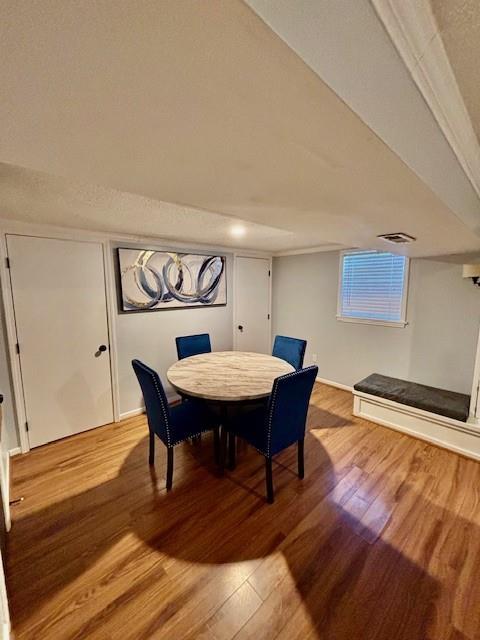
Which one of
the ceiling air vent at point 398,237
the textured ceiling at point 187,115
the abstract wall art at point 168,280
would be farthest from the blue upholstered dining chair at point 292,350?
the textured ceiling at point 187,115

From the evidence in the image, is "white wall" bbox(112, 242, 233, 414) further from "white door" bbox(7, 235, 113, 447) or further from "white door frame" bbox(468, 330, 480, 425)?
"white door frame" bbox(468, 330, 480, 425)

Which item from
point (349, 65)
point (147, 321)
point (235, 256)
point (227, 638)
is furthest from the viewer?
point (235, 256)

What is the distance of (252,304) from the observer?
4352mm

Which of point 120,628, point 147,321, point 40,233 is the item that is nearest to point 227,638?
point 120,628

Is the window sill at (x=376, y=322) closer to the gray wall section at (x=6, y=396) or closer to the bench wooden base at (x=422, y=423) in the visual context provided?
the bench wooden base at (x=422, y=423)

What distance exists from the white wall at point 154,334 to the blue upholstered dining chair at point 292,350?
1.03 metres

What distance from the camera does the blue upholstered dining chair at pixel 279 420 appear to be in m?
1.81

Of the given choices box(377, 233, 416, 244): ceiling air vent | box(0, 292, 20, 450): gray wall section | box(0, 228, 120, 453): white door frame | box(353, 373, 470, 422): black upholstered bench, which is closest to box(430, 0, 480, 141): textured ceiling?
box(377, 233, 416, 244): ceiling air vent

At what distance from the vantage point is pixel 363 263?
11.6 ft

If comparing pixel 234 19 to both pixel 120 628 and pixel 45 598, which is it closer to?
pixel 120 628

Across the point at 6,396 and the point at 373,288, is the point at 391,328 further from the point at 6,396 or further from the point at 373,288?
the point at 6,396

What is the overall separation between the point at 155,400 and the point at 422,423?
98.6 inches

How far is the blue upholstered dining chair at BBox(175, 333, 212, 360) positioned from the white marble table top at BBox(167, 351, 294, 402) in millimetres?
308

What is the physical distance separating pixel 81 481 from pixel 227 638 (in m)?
1.52
